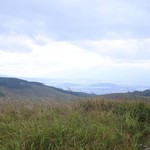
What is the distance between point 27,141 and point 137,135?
2.38 meters

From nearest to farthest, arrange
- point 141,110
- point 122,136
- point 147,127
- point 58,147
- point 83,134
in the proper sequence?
point 58,147
point 83,134
point 122,136
point 147,127
point 141,110

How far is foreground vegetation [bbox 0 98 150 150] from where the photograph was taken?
19.2 feet

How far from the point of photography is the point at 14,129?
636cm

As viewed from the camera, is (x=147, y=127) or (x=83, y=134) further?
(x=147, y=127)

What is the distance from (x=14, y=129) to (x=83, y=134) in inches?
48.3

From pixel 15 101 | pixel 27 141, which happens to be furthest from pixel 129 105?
pixel 27 141

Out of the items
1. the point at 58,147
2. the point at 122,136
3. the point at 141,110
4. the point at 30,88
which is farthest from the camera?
the point at 30,88

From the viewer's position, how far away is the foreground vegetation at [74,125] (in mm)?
5867

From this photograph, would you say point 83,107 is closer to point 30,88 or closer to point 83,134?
point 83,134

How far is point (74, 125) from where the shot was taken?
6516 mm

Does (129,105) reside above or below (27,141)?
above

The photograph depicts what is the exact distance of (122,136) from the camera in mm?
6641

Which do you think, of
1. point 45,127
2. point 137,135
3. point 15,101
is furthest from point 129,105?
point 45,127

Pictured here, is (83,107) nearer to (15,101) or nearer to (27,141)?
(15,101)
